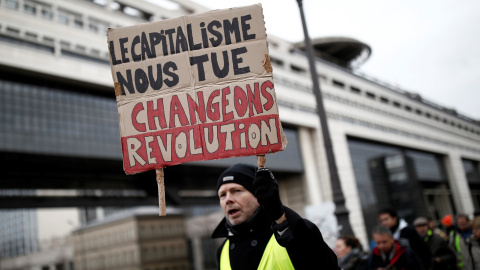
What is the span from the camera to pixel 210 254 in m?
66.6

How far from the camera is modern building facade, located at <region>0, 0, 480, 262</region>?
24.1m

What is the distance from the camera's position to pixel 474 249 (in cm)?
635

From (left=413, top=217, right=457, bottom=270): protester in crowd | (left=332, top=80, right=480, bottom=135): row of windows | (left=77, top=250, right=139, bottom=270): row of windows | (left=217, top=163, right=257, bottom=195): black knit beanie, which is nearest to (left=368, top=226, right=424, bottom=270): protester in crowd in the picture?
(left=413, top=217, right=457, bottom=270): protester in crowd

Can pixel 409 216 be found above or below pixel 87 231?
below

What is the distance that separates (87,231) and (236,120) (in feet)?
310

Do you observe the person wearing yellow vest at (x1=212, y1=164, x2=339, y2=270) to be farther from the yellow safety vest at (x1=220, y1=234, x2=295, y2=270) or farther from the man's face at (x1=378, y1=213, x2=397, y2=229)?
the man's face at (x1=378, y1=213, x2=397, y2=229)

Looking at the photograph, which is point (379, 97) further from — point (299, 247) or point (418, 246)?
point (299, 247)

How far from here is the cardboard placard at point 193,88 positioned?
306 centimetres

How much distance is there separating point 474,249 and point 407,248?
6.62 ft

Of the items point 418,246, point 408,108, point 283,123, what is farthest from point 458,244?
point 408,108

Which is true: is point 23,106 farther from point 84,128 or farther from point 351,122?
point 351,122

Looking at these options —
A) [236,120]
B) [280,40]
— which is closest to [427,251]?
[236,120]

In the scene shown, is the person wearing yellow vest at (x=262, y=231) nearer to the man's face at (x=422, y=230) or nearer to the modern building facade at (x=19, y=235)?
the man's face at (x=422, y=230)

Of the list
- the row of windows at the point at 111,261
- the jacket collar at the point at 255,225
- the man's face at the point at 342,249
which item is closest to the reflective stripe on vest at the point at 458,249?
the man's face at the point at 342,249
